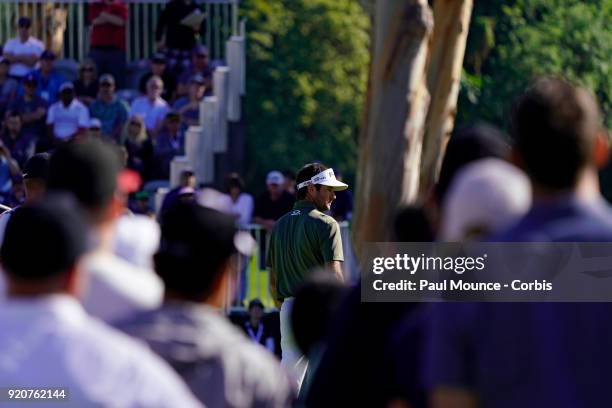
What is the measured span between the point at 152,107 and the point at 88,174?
14.3m

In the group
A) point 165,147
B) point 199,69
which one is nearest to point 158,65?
point 199,69

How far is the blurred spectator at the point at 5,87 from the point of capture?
64.2 feet

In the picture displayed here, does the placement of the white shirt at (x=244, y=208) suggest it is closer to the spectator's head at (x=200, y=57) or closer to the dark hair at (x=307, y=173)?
the spectator's head at (x=200, y=57)

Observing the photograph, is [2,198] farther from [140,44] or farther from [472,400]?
[472,400]

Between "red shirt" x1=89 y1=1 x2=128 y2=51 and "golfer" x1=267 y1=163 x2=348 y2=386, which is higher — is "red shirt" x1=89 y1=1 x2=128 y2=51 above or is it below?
above

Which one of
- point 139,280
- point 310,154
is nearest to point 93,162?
point 139,280

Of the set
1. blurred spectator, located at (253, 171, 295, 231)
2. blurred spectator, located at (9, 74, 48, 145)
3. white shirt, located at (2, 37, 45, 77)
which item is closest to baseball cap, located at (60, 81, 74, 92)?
blurred spectator, located at (9, 74, 48, 145)

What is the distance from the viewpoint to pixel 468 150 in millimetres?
4660

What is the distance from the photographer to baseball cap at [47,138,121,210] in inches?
180

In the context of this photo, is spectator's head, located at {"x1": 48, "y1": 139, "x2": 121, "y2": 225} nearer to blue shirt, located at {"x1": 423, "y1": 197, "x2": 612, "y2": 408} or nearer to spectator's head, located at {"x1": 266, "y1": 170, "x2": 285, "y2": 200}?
blue shirt, located at {"x1": 423, "y1": 197, "x2": 612, "y2": 408}

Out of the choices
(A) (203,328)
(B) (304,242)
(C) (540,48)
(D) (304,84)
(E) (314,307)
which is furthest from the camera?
(D) (304,84)

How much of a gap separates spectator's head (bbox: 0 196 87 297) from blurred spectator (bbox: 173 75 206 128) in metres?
15.6

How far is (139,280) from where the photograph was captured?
4605 mm

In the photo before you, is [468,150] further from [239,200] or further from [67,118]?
[67,118]
